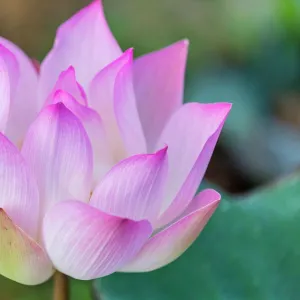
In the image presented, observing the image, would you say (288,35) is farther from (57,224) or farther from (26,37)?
(57,224)

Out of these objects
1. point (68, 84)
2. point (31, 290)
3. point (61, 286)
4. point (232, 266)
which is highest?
point (68, 84)

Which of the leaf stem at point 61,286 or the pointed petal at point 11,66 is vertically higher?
the pointed petal at point 11,66

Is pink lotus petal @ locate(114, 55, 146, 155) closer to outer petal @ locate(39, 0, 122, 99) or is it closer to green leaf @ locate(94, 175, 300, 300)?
outer petal @ locate(39, 0, 122, 99)

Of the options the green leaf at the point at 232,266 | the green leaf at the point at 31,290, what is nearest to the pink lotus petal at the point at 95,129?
the green leaf at the point at 232,266

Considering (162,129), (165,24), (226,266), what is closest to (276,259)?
(226,266)

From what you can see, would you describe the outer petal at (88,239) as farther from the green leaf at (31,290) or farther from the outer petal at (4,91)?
the green leaf at (31,290)

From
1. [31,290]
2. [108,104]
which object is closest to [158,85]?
[108,104]

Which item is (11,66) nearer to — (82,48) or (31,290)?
(82,48)
